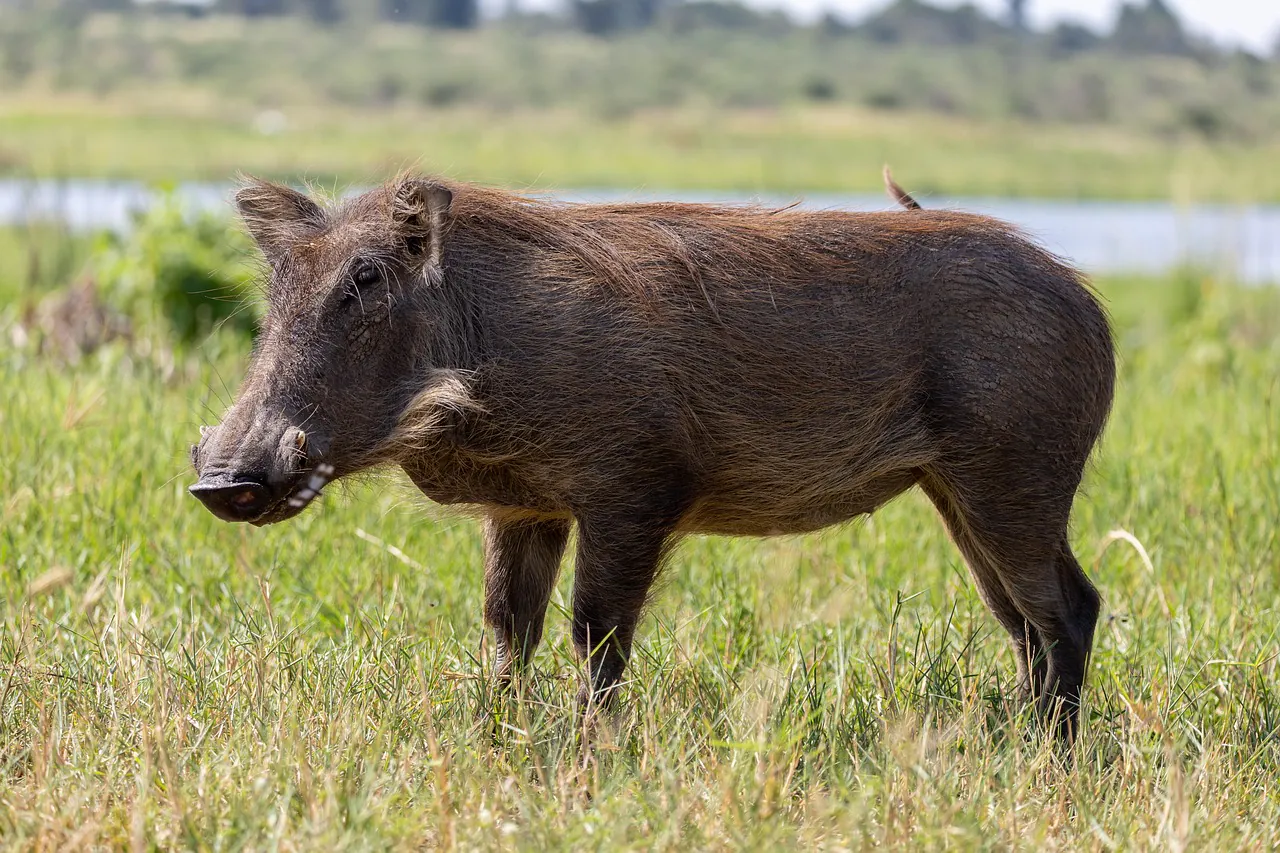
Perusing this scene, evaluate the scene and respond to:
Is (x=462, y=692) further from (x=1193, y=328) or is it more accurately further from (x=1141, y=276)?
(x=1141, y=276)

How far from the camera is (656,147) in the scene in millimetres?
35469

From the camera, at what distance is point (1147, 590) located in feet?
14.0

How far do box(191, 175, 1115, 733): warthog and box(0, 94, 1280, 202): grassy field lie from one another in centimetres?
1836

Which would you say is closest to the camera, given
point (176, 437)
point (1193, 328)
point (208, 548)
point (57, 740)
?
point (57, 740)

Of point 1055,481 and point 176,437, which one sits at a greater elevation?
point 1055,481

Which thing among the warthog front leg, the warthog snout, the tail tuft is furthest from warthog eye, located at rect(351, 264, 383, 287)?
the tail tuft

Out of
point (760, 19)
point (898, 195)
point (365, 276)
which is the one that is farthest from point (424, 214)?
point (760, 19)

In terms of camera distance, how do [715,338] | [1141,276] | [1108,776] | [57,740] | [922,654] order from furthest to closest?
1. [1141,276]
2. [922,654]
3. [715,338]
4. [1108,776]
5. [57,740]

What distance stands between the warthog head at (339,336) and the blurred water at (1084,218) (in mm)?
331

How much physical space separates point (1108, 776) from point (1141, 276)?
13842 millimetres

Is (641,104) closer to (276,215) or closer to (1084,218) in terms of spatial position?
(1084,218)

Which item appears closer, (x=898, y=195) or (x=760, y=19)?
(x=898, y=195)

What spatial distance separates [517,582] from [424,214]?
33.3 inches

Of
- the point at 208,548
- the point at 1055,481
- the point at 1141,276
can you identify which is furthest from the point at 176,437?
the point at 1141,276
